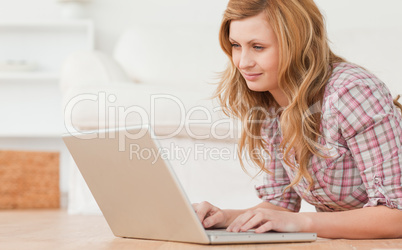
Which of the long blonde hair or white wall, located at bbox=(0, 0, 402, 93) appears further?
white wall, located at bbox=(0, 0, 402, 93)

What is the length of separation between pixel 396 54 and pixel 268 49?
1.54 meters

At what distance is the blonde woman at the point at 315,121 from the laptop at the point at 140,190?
0.39ft

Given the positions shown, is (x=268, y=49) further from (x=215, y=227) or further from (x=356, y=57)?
(x=356, y=57)

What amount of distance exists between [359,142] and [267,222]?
27 cm

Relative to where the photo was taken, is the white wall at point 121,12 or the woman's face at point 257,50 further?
the white wall at point 121,12

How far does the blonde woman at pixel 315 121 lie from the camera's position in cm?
118

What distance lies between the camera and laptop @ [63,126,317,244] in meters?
0.96

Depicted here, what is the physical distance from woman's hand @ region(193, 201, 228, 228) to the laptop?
0.37ft

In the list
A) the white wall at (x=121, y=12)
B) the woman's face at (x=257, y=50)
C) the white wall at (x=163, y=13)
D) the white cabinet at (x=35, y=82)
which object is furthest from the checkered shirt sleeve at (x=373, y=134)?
the white cabinet at (x=35, y=82)

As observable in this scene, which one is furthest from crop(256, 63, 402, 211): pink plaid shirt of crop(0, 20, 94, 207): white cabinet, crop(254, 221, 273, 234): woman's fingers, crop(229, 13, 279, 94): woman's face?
crop(0, 20, 94, 207): white cabinet

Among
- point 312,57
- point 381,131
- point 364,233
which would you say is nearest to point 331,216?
point 364,233

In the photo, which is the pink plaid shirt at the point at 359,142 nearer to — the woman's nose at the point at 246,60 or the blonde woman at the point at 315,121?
the blonde woman at the point at 315,121

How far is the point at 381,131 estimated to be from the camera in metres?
1.18

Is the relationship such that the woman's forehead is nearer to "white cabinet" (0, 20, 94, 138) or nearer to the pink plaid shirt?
the pink plaid shirt
